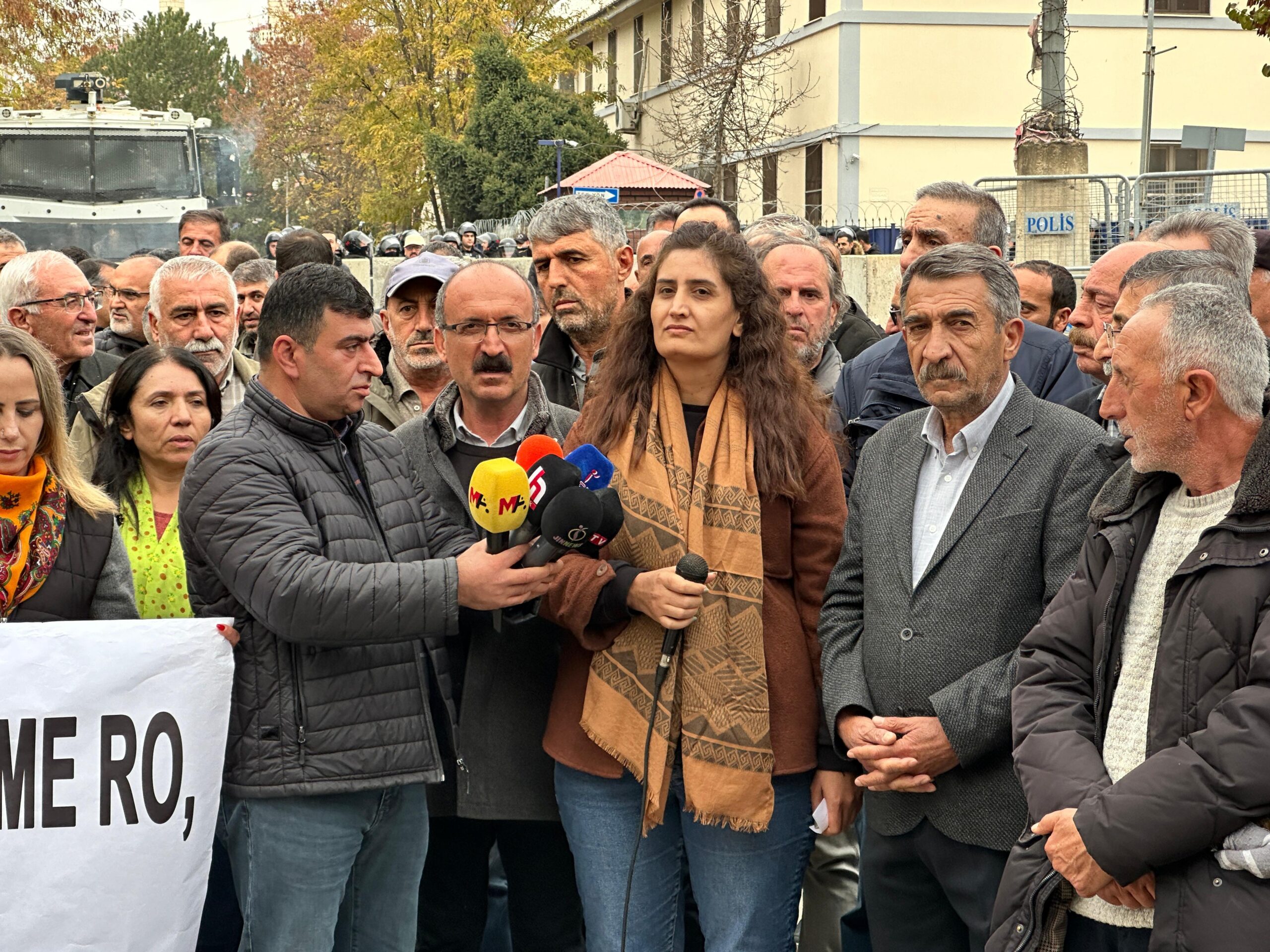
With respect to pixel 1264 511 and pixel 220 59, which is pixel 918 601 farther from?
pixel 220 59

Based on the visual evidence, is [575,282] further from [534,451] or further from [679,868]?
[679,868]

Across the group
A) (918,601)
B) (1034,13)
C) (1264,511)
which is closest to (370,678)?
(918,601)

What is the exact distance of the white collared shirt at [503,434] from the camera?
14.3 feet

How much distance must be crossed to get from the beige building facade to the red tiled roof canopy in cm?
509

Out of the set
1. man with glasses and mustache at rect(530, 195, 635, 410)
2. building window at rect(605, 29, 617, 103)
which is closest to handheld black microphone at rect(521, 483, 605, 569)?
man with glasses and mustache at rect(530, 195, 635, 410)

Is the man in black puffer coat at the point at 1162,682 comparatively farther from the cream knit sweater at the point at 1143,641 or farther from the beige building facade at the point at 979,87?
the beige building facade at the point at 979,87

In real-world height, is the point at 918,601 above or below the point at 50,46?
below

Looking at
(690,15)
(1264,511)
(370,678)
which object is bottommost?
(370,678)

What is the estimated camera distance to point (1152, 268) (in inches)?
158

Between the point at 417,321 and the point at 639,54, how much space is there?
1510 inches

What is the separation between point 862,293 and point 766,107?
15.9 meters

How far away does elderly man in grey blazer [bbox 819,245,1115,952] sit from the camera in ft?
11.6

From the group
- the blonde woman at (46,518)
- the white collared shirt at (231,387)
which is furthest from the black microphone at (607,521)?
the white collared shirt at (231,387)

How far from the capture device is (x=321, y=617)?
3432 millimetres
